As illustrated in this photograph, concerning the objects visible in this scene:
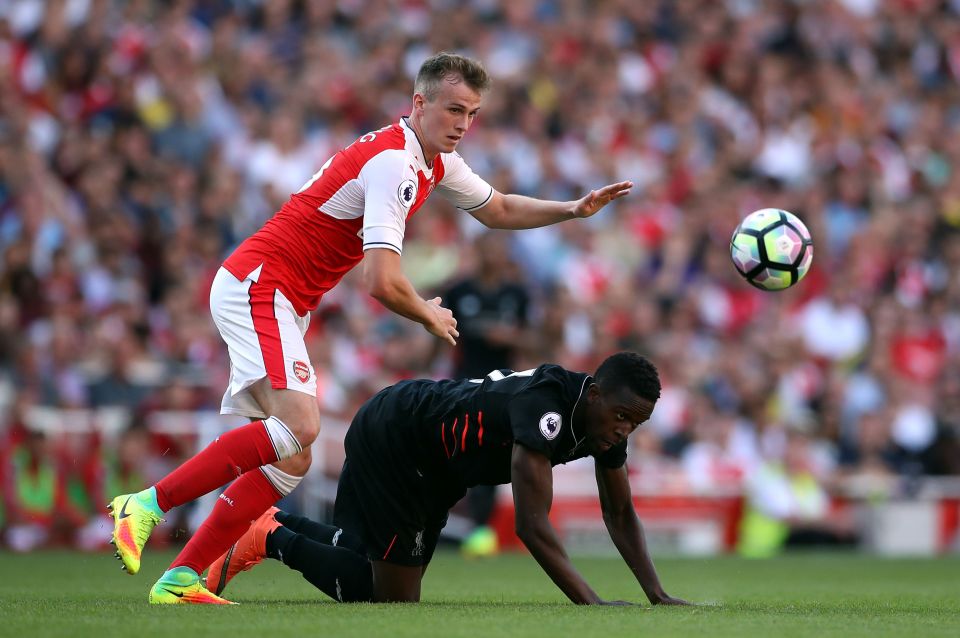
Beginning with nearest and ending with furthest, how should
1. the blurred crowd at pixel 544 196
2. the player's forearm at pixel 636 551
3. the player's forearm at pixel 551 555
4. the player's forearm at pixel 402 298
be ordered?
the player's forearm at pixel 551 555 → the player's forearm at pixel 402 298 → the player's forearm at pixel 636 551 → the blurred crowd at pixel 544 196

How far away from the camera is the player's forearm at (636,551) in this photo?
6316 mm

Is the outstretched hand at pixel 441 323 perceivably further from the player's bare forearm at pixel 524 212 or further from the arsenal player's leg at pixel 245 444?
the player's bare forearm at pixel 524 212

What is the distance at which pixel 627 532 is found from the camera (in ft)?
20.8

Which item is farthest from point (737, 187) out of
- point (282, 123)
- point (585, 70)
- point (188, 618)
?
point (188, 618)

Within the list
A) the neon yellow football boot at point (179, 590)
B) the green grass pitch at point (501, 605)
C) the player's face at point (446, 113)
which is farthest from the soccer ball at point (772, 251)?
the neon yellow football boot at point (179, 590)

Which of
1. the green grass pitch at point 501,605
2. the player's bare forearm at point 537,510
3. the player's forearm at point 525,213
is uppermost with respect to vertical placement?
the player's forearm at point 525,213

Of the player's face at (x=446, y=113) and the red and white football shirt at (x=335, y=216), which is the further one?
the player's face at (x=446, y=113)

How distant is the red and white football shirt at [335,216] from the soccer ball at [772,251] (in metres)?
1.95

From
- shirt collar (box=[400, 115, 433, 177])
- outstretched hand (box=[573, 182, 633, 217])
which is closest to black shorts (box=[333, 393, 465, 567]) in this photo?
shirt collar (box=[400, 115, 433, 177])

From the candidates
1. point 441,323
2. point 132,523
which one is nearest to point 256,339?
point 441,323

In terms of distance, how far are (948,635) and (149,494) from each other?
127 inches

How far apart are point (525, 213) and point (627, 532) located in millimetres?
1754

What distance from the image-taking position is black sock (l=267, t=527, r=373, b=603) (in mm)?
6473

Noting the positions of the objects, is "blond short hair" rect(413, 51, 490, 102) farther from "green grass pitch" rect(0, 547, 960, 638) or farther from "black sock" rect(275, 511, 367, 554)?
"green grass pitch" rect(0, 547, 960, 638)
